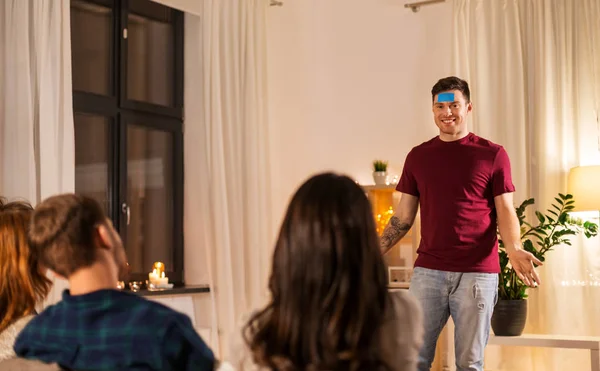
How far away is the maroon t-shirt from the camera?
9.83 ft

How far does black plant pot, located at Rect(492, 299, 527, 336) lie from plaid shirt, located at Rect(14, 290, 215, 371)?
11.1 ft

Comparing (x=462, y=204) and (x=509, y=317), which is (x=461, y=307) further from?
(x=509, y=317)

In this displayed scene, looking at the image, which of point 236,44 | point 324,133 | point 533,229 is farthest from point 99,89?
point 533,229

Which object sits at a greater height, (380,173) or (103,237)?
(380,173)

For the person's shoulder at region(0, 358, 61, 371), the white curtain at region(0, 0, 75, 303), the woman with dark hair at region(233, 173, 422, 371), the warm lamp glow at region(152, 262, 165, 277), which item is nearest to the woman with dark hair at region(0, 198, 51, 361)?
Result: the person's shoulder at region(0, 358, 61, 371)

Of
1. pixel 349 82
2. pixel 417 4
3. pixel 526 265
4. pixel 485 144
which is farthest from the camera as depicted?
pixel 349 82

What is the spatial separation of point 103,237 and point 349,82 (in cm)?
437

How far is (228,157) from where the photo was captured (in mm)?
5219

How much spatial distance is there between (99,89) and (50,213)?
142 inches

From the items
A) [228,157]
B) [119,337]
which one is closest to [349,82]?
[228,157]

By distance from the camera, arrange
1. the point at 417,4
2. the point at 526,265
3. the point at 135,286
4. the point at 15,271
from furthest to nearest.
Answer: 1. the point at 417,4
2. the point at 135,286
3. the point at 526,265
4. the point at 15,271

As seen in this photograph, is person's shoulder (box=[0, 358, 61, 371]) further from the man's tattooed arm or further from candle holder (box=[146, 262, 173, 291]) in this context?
candle holder (box=[146, 262, 173, 291])

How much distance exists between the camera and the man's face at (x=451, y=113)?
10.3ft

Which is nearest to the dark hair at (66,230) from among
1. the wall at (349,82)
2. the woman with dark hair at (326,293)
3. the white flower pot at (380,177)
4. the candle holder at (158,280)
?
the woman with dark hair at (326,293)
